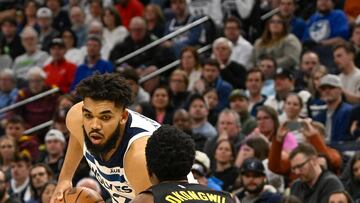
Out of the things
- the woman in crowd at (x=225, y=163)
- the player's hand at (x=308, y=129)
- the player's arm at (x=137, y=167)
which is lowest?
the woman in crowd at (x=225, y=163)

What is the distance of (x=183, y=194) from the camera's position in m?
6.64

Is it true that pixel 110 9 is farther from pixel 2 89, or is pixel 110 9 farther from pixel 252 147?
pixel 252 147

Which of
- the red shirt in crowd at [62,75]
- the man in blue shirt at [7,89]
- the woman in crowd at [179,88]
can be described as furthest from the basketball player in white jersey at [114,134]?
the man in blue shirt at [7,89]

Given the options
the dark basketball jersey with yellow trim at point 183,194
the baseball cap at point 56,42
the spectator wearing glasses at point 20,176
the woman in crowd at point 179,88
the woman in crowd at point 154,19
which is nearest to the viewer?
the dark basketball jersey with yellow trim at point 183,194

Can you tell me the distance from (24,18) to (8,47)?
3.41 ft

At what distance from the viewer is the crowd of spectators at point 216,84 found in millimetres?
12875

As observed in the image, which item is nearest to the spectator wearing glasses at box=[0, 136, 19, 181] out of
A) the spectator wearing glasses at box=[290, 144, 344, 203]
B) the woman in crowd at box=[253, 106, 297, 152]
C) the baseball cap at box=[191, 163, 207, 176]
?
the woman in crowd at box=[253, 106, 297, 152]

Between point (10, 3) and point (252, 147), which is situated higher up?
point (10, 3)

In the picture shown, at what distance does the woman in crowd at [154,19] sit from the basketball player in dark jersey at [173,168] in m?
11.9

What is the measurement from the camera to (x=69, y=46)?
19000mm

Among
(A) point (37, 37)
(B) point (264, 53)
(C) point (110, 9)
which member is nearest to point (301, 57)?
(B) point (264, 53)

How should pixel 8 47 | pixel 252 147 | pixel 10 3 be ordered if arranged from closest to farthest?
1. pixel 252 147
2. pixel 8 47
3. pixel 10 3

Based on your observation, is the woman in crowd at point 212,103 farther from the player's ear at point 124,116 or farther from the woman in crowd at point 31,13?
the player's ear at point 124,116

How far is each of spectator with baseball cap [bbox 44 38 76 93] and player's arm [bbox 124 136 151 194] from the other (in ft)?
Answer: 32.4
